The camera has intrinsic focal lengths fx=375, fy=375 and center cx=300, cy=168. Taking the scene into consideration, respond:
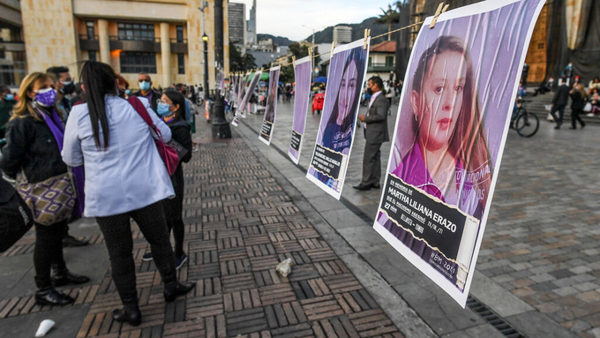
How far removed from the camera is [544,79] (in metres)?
21.9

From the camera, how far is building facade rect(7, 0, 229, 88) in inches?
1818

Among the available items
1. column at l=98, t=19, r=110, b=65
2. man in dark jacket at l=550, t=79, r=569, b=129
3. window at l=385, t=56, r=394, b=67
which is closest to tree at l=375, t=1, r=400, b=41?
window at l=385, t=56, r=394, b=67

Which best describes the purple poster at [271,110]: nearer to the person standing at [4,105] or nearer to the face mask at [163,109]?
the face mask at [163,109]

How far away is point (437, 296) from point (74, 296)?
3.09 metres

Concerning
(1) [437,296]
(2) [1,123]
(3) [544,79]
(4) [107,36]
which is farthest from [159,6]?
(1) [437,296]

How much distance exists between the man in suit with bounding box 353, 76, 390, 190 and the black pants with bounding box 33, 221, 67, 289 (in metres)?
4.37

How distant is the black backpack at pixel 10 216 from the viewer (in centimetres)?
225

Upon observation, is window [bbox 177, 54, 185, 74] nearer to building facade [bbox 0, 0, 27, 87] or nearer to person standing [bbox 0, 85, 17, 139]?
building facade [bbox 0, 0, 27, 87]

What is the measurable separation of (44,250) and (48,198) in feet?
1.48

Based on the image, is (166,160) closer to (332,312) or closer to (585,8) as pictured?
(332,312)

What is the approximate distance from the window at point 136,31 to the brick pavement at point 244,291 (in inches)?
2113

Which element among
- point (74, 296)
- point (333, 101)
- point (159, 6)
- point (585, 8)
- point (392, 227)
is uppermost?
point (159, 6)

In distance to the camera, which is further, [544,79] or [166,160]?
[544,79]

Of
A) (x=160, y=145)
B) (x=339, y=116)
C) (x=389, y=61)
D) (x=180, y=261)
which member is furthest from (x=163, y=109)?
(x=389, y=61)
